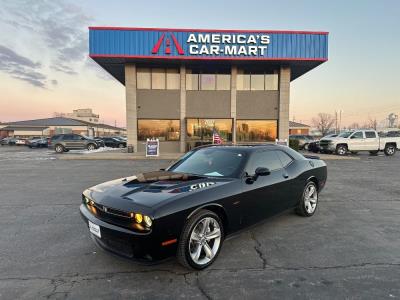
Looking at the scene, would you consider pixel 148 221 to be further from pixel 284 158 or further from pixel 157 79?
pixel 157 79

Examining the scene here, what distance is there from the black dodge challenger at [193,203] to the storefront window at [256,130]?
666 inches

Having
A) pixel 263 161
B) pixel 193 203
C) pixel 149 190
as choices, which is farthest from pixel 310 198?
pixel 149 190

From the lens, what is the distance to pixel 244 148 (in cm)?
427

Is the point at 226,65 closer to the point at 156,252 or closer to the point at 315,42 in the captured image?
the point at 315,42

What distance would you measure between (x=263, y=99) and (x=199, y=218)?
64.1 feet

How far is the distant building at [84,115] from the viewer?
11106 centimetres

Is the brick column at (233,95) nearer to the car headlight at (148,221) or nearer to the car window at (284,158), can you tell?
the car window at (284,158)

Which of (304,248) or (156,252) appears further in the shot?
(304,248)

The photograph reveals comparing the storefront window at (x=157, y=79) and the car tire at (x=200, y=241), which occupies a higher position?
the storefront window at (x=157, y=79)

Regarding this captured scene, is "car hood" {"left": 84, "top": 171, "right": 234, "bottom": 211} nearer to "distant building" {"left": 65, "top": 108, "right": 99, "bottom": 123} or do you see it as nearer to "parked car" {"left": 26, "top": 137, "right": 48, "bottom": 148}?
"parked car" {"left": 26, "top": 137, "right": 48, "bottom": 148}

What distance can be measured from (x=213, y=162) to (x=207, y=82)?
18.1 m

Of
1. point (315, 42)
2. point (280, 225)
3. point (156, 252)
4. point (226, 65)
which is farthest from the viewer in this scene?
point (226, 65)

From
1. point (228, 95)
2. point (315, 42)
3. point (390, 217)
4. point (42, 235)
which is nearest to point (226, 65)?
point (228, 95)

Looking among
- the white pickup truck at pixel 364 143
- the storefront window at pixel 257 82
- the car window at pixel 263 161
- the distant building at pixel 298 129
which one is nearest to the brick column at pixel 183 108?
the storefront window at pixel 257 82
